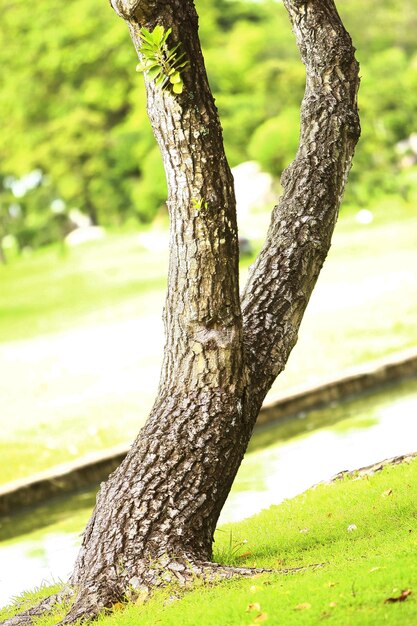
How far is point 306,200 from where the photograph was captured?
5.65 m

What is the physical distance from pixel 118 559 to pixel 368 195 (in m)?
25.9

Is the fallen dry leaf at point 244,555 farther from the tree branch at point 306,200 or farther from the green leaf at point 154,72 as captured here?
the green leaf at point 154,72

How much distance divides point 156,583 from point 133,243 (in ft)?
87.2

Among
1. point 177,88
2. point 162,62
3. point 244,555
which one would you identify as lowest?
point 244,555

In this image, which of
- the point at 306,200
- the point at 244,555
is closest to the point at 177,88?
the point at 306,200

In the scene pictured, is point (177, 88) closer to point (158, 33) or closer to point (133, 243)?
point (158, 33)

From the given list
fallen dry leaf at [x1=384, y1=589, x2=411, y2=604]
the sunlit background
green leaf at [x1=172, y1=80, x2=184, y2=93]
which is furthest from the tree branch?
the sunlit background

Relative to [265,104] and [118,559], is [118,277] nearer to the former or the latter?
[265,104]

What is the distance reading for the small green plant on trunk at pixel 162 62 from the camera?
4941 millimetres

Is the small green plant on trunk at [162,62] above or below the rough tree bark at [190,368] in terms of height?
above

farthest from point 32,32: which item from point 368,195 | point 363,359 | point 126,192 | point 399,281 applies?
point 363,359

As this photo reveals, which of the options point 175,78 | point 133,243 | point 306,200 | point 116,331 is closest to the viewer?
point 175,78

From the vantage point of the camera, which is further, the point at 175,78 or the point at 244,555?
the point at 244,555

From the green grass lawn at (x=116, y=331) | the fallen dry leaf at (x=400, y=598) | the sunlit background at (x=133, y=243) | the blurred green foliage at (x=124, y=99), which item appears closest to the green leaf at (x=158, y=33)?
the fallen dry leaf at (x=400, y=598)
